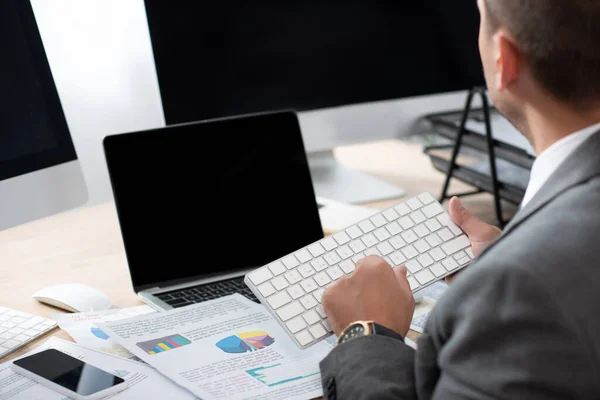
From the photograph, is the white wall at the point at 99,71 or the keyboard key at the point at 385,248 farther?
the white wall at the point at 99,71

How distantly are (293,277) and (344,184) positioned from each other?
2.01 ft

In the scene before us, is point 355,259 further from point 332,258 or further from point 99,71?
point 99,71

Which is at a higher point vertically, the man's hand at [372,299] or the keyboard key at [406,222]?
the keyboard key at [406,222]

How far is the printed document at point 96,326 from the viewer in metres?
0.88

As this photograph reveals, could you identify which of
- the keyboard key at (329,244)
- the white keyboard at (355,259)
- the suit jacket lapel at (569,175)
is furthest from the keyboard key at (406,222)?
the suit jacket lapel at (569,175)

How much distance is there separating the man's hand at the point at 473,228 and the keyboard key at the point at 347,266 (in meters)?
0.15

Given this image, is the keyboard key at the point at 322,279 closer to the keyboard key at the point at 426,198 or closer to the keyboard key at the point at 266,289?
the keyboard key at the point at 266,289

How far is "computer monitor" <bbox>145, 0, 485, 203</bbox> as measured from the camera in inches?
47.6

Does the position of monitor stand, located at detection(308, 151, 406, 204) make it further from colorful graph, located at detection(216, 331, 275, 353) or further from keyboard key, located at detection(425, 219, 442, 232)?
colorful graph, located at detection(216, 331, 275, 353)

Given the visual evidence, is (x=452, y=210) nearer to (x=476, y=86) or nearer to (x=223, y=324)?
(x=223, y=324)

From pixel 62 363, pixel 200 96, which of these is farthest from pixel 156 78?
pixel 62 363

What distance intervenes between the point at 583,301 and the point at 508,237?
83mm

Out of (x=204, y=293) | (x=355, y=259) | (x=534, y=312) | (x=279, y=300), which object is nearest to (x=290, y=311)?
(x=279, y=300)

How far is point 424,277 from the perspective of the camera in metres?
0.89
